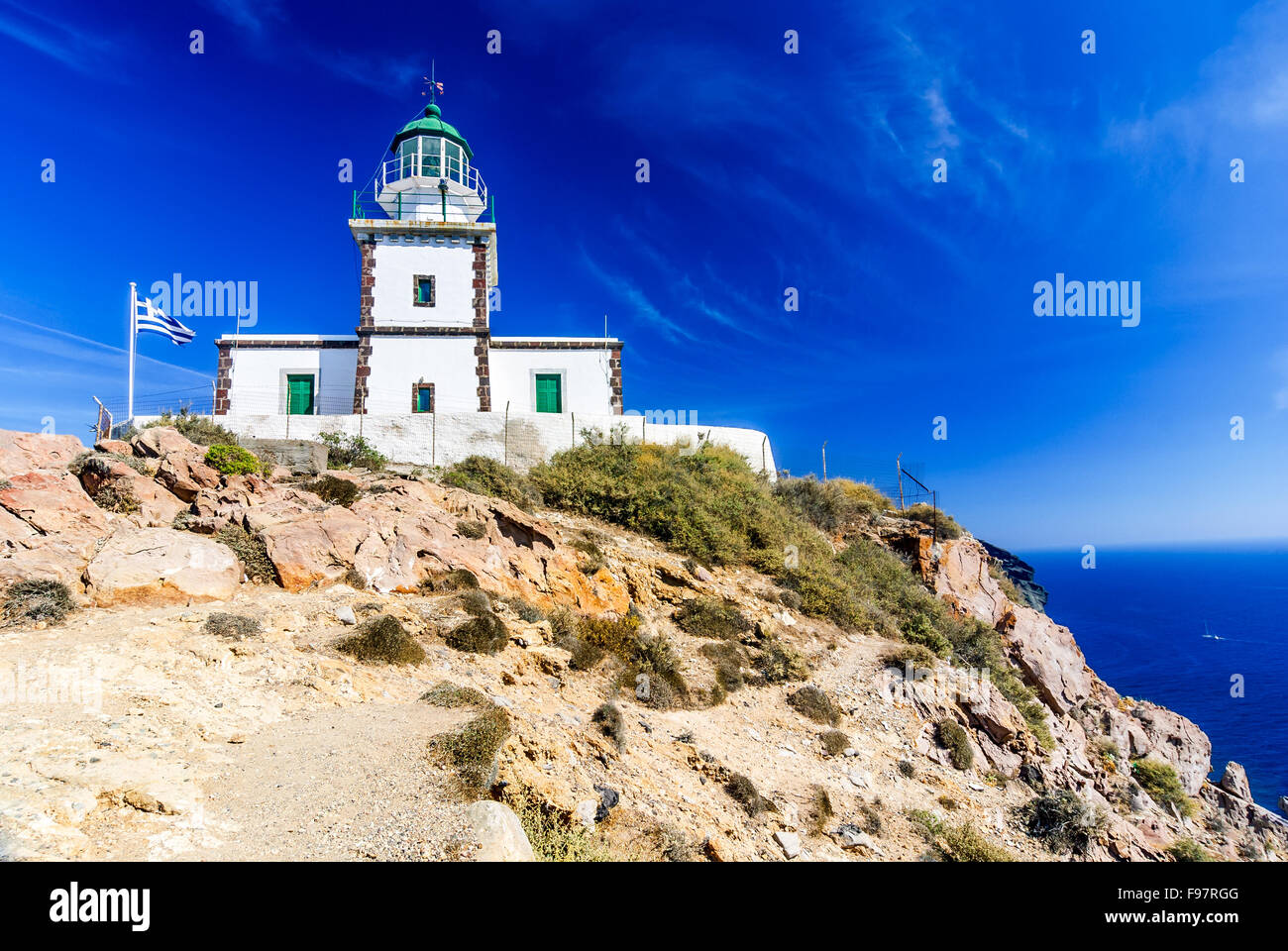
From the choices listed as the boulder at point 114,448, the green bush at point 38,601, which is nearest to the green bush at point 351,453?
the boulder at point 114,448

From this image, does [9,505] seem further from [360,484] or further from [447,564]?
[447,564]

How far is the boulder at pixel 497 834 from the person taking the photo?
4039 mm

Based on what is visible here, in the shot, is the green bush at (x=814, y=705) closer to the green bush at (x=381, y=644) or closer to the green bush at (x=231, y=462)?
the green bush at (x=381, y=644)

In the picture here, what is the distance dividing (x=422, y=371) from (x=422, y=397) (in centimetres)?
94

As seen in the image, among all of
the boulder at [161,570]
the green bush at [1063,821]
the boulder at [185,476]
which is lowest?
the green bush at [1063,821]

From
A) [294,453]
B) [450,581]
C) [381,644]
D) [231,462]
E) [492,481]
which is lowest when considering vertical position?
[381,644]

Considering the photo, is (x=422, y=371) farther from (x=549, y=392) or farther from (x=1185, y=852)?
(x=1185, y=852)

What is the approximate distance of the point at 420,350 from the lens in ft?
66.9

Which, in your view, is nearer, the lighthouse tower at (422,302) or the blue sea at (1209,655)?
the lighthouse tower at (422,302)

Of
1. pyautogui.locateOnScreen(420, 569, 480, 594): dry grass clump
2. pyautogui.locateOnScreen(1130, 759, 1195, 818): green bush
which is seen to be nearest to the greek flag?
pyautogui.locateOnScreen(420, 569, 480, 594): dry grass clump

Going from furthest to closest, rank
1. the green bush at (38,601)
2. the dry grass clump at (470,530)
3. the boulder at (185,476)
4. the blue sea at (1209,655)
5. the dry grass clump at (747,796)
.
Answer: the blue sea at (1209,655) < the dry grass clump at (470,530) < the boulder at (185,476) < the dry grass clump at (747,796) < the green bush at (38,601)

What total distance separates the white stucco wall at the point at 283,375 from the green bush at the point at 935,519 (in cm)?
2089

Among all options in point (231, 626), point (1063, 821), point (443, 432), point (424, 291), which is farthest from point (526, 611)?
point (424, 291)

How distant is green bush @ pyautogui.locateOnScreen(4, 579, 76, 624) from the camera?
6.41m
